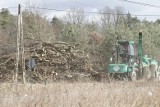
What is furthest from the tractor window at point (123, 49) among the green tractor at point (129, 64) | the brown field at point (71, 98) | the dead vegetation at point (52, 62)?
the brown field at point (71, 98)

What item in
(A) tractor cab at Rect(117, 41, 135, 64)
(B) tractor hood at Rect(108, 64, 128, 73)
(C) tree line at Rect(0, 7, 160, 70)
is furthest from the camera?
(C) tree line at Rect(0, 7, 160, 70)

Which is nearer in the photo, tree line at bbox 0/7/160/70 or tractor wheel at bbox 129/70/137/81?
tractor wheel at bbox 129/70/137/81

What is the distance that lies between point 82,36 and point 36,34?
780 cm

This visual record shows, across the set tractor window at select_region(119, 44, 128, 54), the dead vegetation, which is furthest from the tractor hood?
the dead vegetation

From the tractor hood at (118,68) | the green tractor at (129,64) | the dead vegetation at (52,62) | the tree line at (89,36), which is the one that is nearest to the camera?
the tractor hood at (118,68)

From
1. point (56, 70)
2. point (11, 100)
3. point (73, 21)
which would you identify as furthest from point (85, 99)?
point (73, 21)

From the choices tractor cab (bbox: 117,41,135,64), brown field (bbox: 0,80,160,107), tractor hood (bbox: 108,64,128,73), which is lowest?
tractor hood (bbox: 108,64,128,73)

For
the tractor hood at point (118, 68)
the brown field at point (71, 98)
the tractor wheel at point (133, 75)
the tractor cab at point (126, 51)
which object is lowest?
the tractor wheel at point (133, 75)

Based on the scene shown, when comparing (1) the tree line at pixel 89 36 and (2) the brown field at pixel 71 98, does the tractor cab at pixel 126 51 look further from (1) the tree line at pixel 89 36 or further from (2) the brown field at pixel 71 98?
(2) the brown field at pixel 71 98

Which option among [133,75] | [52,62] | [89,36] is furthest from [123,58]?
[89,36]

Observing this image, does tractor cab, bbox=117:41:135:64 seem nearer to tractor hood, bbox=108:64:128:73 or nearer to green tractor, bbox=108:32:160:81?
green tractor, bbox=108:32:160:81

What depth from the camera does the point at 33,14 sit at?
4256 cm

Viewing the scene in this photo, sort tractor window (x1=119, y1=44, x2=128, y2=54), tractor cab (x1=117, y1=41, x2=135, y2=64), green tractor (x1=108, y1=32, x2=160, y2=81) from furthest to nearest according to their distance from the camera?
tractor window (x1=119, y1=44, x2=128, y2=54)
tractor cab (x1=117, y1=41, x2=135, y2=64)
green tractor (x1=108, y1=32, x2=160, y2=81)

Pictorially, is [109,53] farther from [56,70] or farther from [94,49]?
[56,70]
